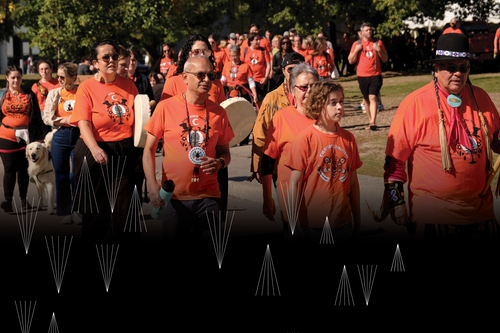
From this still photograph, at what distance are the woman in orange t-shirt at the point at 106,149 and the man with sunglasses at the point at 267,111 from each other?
3.57 feet

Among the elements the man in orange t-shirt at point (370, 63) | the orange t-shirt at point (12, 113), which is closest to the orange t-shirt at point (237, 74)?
the man in orange t-shirt at point (370, 63)

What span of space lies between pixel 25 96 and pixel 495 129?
6.37m

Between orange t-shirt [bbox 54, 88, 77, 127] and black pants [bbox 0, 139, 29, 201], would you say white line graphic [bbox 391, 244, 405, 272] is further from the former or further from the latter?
black pants [bbox 0, 139, 29, 201]

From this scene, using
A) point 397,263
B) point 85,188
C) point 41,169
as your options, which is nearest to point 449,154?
point 397,263

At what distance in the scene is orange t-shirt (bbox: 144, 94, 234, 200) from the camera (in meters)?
4.68

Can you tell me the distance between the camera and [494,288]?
4.37 meters

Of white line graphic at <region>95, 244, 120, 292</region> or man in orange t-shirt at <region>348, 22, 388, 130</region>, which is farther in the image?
man in orange t-shirt at <region>348, 22, 388, 130</region>

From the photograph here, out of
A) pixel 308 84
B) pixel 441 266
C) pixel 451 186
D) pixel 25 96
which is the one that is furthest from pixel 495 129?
A: pixel 25 96

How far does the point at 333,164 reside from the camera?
4301mm

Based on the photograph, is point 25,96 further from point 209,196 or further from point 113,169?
point 209,196

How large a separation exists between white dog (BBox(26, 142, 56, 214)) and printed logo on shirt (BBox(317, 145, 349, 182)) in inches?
205

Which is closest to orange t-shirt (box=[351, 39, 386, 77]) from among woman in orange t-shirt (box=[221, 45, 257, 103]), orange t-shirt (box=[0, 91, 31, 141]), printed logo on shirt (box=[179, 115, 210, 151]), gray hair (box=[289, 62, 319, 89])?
woman in orange t-shirt (box=[221, 45, 257, 103])

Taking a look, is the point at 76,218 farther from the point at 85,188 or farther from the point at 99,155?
the point at 99,155

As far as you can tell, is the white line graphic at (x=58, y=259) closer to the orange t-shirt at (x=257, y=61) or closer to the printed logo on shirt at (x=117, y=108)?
the printed logo on shirt at (x=117, y=108)
